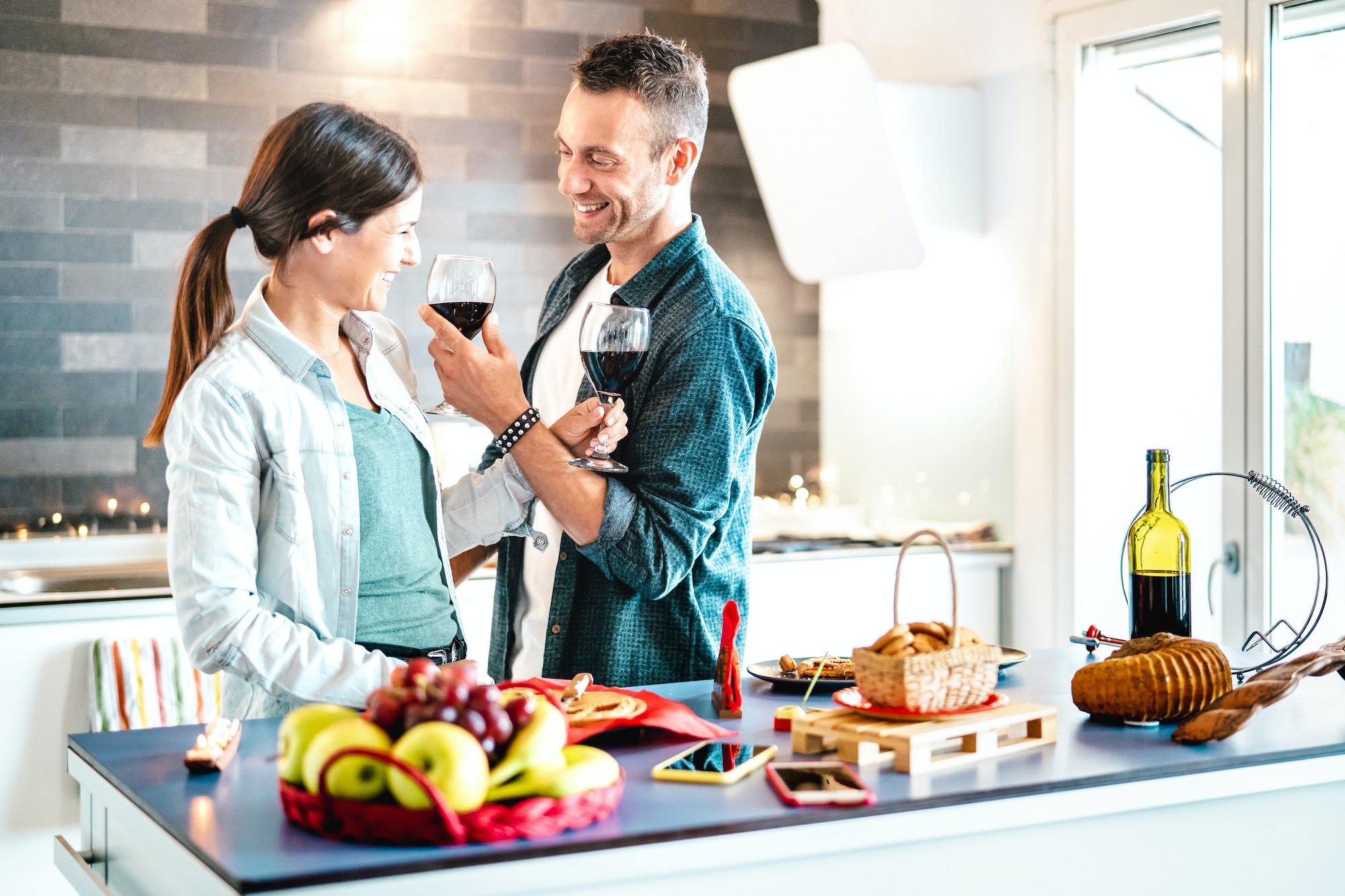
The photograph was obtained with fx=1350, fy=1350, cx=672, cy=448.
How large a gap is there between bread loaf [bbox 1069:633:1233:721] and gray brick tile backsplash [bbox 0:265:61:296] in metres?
2.81

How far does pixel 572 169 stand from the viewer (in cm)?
193

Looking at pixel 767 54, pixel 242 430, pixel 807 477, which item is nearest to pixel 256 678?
pixel 242 430

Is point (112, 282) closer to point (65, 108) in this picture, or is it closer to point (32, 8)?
point (65, 108)

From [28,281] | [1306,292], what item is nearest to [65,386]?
→ [28,281]

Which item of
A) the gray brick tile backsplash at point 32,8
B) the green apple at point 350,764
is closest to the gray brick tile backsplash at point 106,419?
the gray brick tile backsplash at point 32,8

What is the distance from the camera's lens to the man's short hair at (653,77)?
1917mm

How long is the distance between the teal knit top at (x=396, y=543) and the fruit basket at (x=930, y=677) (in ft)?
1.98

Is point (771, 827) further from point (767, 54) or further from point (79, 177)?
point (767, 54)

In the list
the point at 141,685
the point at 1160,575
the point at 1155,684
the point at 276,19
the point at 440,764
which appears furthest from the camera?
the point at 276,19

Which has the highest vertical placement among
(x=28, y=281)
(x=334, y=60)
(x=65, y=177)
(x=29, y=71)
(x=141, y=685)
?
(x=334, y=60)

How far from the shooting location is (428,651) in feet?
5.57

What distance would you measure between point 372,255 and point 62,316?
6.85ft

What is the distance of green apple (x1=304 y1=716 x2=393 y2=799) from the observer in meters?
1.03

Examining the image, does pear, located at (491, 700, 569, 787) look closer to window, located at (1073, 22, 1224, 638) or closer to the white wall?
window, located at (1073, 22, 1224, 638)
